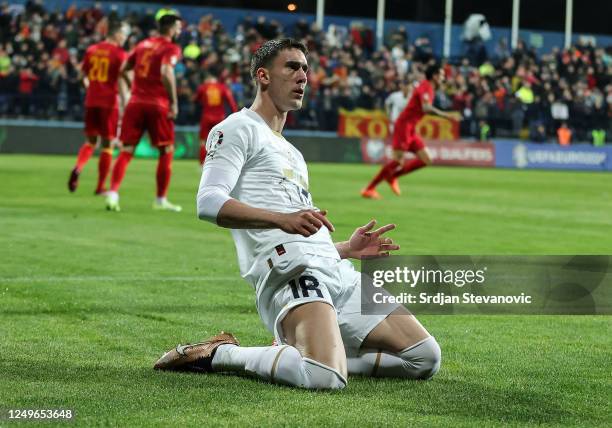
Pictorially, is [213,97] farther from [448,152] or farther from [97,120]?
[448,152]

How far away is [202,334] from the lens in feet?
21.1

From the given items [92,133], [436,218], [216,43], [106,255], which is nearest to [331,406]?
[106,255]

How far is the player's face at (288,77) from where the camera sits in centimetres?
538

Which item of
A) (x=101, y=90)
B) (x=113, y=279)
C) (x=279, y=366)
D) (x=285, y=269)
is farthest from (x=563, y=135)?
(x=279, y=366)

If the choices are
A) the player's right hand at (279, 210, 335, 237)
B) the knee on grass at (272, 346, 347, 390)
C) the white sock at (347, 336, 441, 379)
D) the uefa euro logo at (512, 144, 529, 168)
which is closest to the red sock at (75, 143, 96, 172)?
the white sock at (347, 336, 441, 379)

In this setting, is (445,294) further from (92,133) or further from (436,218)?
(92,133)

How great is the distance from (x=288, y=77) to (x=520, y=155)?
100 feet

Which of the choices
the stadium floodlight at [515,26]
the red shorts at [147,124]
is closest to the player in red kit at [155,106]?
the red shorts at [147,124]

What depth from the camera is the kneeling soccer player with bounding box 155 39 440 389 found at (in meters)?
5.02

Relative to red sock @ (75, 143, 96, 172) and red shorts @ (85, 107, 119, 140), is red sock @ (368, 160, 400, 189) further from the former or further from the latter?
red sock @ (75, 143, 96, 172)

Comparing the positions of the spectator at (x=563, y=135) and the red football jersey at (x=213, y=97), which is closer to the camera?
the red football jersey at (x=213, y=97)

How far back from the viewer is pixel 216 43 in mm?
35781

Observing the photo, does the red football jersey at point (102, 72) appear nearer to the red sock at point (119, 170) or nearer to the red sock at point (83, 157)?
the red sock at point (83, 157)

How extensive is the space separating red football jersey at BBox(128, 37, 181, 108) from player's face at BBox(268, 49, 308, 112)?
9934mm
